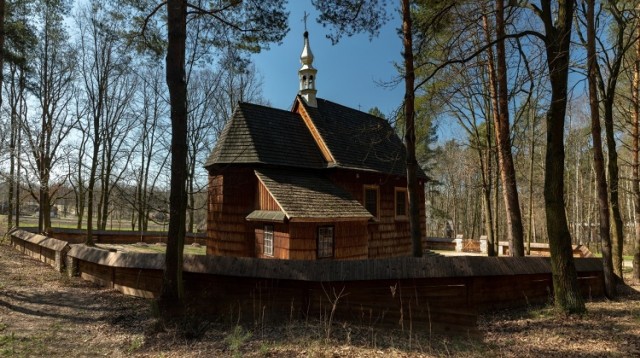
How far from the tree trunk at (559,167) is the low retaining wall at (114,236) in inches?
890

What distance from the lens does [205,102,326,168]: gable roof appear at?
13859 mm

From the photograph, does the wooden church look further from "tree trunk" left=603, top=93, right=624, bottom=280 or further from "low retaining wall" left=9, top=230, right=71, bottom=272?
"tree trunk" left=603, top=93, right=624, bottom=280

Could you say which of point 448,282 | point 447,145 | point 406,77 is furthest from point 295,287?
point 447,145

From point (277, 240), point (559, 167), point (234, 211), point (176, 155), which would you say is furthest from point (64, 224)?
point (559, 167)

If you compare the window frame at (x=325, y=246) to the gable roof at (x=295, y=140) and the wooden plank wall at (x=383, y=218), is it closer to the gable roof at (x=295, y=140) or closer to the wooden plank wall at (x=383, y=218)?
A: the wooden plank wall at (x=383, y=218)

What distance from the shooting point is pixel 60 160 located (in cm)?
2064

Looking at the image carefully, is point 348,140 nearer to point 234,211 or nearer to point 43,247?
point 234,211

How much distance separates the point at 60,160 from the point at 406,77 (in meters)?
21.1

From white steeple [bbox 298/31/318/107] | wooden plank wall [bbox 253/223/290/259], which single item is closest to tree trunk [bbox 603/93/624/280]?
wooden plank wall [bbox 253/223/290/259]

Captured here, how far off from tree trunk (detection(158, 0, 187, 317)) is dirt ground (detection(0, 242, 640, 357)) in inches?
31.3

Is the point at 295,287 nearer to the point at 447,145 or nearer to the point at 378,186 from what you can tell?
the point at 378,186

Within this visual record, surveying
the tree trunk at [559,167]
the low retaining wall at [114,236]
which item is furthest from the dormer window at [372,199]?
the low retaining wall at [114,236]

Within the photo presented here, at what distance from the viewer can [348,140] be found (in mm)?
17062

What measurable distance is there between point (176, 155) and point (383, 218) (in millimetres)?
11388
